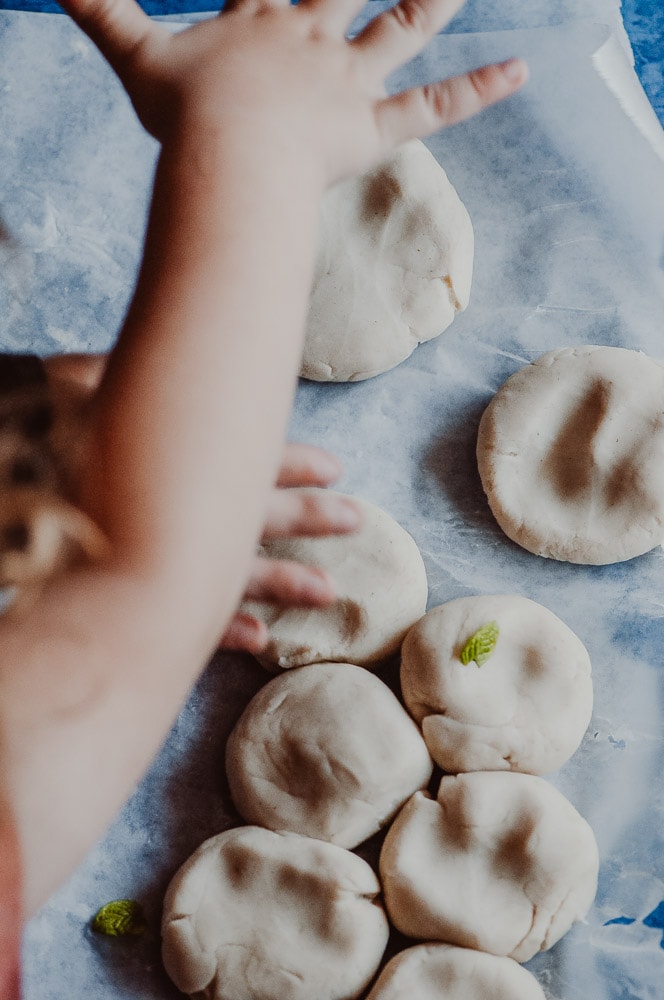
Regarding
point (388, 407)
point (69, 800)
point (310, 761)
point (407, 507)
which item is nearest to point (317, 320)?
point (388, 407)

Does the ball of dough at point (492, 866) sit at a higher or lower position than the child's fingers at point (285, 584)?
lower

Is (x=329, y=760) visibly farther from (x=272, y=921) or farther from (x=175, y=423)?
(x=175, y=423)

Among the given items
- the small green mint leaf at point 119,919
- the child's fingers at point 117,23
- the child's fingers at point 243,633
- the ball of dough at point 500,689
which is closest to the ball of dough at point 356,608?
the ball of dough at point 500,689

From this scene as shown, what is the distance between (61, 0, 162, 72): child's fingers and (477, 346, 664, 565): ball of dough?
68 centimetres

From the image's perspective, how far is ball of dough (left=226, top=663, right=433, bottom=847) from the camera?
1092mm

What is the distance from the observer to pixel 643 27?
4.63 feet

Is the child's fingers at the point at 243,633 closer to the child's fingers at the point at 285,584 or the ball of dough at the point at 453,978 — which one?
the child's fingers at the point at 285,584

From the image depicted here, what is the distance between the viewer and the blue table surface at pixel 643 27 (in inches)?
54.6

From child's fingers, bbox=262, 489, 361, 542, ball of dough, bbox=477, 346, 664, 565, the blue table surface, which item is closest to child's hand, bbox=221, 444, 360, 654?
child's fingers, bbox=262, 489, 361, 542

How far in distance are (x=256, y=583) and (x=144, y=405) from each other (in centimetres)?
44

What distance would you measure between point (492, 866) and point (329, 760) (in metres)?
0.22

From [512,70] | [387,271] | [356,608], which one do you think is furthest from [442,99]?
[356,608]

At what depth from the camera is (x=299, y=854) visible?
1.08 m

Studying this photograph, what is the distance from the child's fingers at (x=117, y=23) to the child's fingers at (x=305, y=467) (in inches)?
16.4
